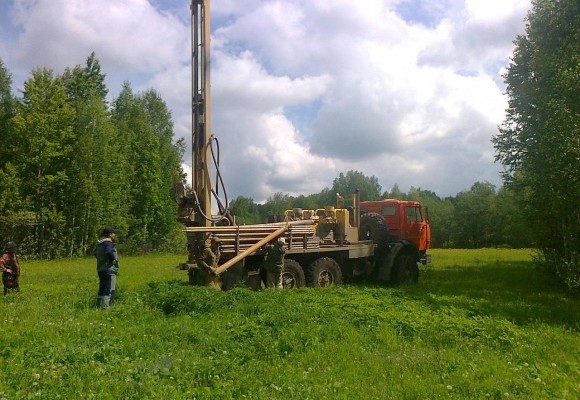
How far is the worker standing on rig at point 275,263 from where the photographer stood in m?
13.0

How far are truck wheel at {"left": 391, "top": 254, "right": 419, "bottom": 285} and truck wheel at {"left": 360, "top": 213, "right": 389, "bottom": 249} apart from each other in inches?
30.2

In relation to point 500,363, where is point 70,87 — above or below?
above

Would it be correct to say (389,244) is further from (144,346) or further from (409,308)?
(144,346)

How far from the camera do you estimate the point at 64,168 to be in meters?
36.7

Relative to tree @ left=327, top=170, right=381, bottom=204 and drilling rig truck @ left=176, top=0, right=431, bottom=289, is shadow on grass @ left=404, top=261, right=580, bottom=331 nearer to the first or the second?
drilling rig truck @ left=176, top=0, right=431, bottom=289

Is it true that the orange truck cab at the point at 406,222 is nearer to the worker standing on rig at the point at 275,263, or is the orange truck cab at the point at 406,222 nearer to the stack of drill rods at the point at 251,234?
the stack of drill rods at the point at 251,234

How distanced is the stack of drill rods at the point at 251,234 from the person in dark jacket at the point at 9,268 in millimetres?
4919

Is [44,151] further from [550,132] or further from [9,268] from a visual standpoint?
[550,132]

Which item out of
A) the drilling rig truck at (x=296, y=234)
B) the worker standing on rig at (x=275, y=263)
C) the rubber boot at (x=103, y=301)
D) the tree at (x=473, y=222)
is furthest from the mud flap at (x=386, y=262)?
the tree at (x=473, y=222)

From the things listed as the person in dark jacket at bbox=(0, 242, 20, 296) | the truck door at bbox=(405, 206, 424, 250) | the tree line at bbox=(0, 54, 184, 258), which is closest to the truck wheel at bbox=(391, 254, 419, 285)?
the truck door at bbox=(405, 206, 424, 250)

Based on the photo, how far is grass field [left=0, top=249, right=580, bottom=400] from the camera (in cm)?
575

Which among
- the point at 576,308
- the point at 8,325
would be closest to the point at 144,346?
the point at 8,325

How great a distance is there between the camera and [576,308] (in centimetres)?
1191

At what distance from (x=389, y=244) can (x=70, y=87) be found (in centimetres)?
3333
